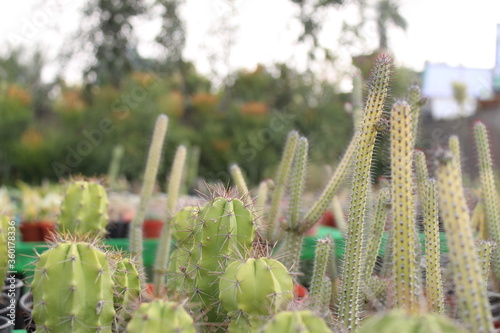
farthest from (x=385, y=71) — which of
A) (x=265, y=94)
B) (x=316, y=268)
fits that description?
(x=265, y=94)

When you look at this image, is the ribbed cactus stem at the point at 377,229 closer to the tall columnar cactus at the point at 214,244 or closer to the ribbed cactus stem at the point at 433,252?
the ribbed cactus stem at the point at 433,252

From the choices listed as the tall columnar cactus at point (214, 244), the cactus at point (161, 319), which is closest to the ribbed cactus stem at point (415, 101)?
→ the tall columnar cactus at point (214, 244)

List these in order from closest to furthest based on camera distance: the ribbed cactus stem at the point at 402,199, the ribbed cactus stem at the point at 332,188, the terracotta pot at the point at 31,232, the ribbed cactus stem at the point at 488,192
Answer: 1. the ribbed cactus stem at the point at 402,199
2. the ribbed cactus stem at the point at 332,188
3. the ribbed cactus stem at the point at 488,192
4. the terracotta pot at the point at 31,232

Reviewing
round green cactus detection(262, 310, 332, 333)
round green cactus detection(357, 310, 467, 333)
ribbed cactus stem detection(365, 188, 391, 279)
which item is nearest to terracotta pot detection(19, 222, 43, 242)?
ribbed cactus stem detection(365, 188, 391, 279)

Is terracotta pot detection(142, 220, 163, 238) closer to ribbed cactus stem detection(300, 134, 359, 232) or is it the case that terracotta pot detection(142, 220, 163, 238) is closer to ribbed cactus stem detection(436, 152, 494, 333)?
ribbed cactus stem detection(300, 134, 359, 232)

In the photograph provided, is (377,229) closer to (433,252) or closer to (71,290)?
(433,252)

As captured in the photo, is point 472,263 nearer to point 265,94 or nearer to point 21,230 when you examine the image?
point 21,230

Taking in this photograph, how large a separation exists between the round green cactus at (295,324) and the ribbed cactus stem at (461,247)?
28 centimetres

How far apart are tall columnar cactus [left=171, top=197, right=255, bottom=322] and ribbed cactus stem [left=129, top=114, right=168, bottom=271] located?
0.79 m

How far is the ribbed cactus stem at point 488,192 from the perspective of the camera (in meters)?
1.96

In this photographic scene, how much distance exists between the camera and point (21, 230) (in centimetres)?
362

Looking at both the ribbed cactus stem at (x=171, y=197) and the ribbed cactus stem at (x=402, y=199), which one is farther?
the ribbed cactus stem at (x=171, y=197)

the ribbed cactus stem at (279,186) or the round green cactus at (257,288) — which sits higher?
the ribbed cactus stem at (279,186)

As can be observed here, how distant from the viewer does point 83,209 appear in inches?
80.7
